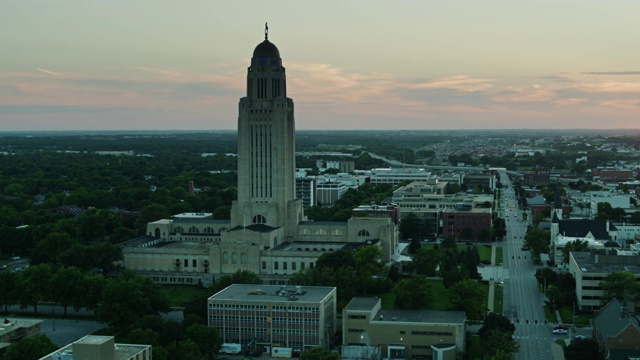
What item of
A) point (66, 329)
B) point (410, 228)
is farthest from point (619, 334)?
point (410, 228)

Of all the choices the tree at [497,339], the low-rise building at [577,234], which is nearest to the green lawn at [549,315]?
the tree at [497,339]

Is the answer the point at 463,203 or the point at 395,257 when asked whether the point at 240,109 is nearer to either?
the point at 395,257

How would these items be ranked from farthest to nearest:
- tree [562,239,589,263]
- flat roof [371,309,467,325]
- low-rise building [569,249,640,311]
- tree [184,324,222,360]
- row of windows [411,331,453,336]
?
1. tree [562,239,589,263]
2. low-rise building [569,249,640,311]
3. flat roof [371,309,467,325]
4. row of windows [411,331,453,336]
5. tree [184,324,222,360]

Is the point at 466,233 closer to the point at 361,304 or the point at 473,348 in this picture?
the point at 361,304

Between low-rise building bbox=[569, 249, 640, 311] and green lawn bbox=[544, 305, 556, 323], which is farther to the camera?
low-rise building bbox=[569, 249, 640, 311]

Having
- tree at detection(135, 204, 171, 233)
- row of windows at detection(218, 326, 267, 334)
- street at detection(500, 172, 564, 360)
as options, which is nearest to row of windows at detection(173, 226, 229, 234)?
tree at detection(135, 204, 171, 233)

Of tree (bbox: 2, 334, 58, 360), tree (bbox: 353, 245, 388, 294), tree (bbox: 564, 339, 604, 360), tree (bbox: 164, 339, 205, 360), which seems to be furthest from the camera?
tree (bbox: 353, 245, 388, 294)

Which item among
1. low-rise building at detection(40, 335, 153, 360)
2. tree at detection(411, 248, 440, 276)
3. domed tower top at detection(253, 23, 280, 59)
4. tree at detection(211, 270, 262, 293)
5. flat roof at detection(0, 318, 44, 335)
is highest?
domed tower top at detection(253, 23, 280, 59)

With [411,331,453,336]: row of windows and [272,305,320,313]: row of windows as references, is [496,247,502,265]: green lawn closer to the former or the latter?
[411,331,453,336]: row of windows
